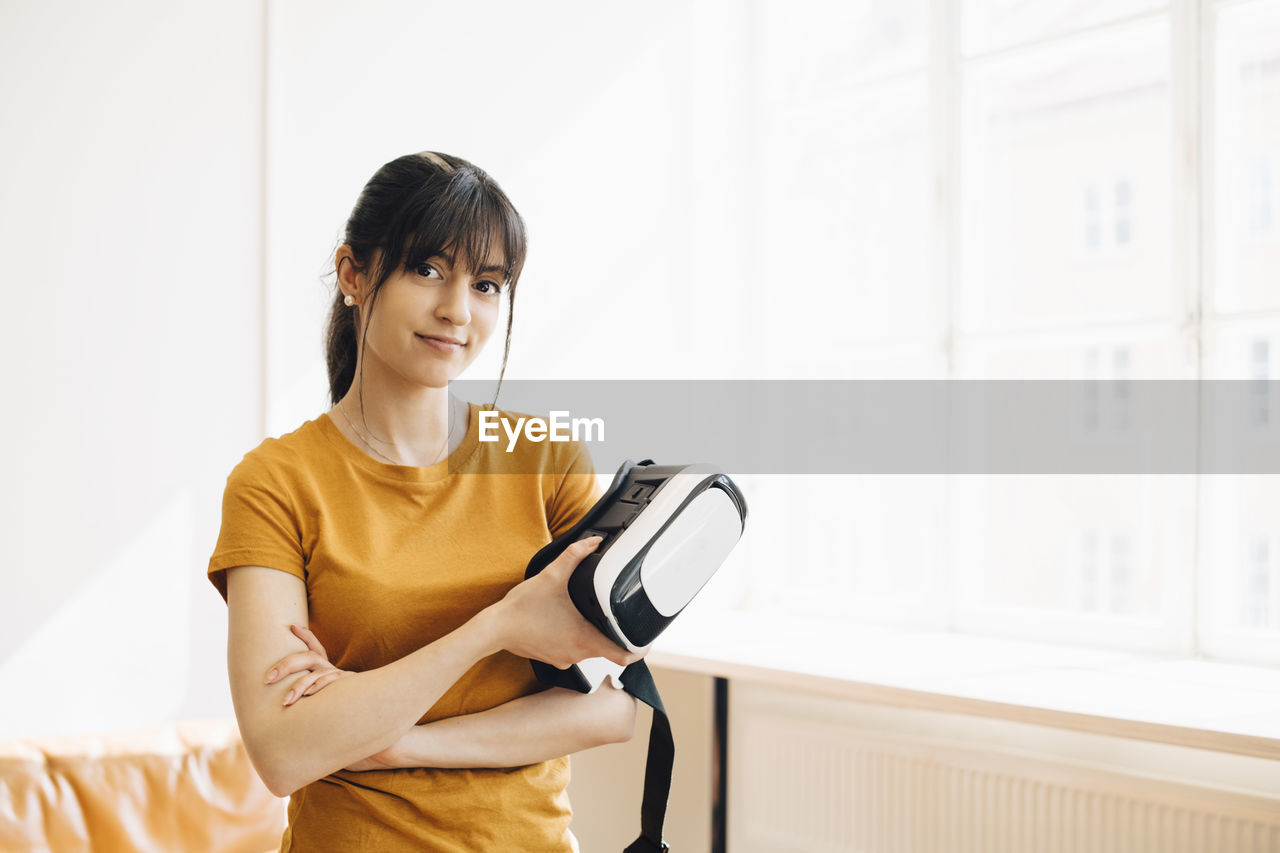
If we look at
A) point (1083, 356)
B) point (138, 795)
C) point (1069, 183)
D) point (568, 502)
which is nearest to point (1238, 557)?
point (1083, 356)

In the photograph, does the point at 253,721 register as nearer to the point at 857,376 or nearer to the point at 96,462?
the point at 96,462

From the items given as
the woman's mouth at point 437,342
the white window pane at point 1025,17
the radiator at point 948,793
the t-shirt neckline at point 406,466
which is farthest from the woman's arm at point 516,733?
the white window pane at point 1025,17

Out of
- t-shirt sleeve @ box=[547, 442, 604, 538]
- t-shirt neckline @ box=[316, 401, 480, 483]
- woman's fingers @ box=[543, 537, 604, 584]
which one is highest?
t-shirt neckline @ box=[316, 401, 480, 483]

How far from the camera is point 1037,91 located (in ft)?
8.38

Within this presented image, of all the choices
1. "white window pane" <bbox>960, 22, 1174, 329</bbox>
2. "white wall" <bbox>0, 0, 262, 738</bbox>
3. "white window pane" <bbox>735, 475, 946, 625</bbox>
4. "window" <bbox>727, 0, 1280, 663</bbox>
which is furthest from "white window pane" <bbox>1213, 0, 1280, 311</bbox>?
"white wall" <bbox>0, 0, 262, 738</bbox>

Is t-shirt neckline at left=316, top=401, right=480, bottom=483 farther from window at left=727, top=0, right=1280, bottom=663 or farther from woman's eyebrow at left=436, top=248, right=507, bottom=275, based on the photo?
window at left=727, top=0, right=1280, bottom=663

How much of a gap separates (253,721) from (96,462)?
1.02 meters

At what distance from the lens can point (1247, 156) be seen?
2209mm

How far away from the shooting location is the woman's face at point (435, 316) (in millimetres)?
998

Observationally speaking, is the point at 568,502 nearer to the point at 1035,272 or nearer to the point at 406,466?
the point at 406,466

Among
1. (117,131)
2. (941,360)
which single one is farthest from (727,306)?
(117,131)

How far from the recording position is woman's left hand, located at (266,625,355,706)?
892 mm

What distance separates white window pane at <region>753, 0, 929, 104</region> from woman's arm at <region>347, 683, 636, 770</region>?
2219 mm

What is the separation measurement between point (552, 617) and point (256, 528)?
0.98 feet
